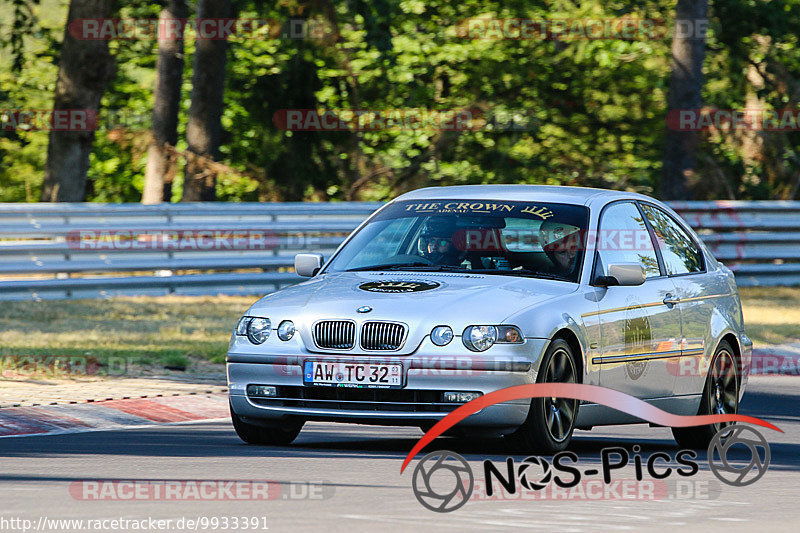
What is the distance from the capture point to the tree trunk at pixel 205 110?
2753 cm

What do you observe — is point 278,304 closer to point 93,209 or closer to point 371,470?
point 371,470

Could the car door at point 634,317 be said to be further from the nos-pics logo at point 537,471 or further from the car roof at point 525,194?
the nos-pics logo at point 537,471

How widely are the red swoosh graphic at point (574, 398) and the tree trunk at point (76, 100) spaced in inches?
535

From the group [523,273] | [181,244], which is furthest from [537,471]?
[181,244]

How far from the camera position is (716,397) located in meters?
10.7

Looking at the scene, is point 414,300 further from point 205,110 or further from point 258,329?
point 205,110

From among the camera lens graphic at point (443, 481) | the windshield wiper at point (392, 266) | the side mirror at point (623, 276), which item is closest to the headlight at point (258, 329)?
the windshield wiper at point (392, 266)

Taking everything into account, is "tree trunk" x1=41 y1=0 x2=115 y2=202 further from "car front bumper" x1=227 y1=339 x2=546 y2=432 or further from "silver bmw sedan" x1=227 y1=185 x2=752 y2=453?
"car front bumper" x1=227 y1=339 x2=546 y2=432

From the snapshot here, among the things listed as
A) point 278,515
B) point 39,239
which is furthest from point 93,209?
point 278,515

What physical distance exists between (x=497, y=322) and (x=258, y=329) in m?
1.43

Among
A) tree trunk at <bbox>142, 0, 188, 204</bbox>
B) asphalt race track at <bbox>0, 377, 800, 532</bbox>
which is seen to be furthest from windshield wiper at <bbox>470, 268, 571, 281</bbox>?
tree trunk at <bbox>142, 0, 188, 204</bbox>

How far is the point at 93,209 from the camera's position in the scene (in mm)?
19469

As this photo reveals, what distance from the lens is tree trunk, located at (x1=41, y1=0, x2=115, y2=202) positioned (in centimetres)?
2200

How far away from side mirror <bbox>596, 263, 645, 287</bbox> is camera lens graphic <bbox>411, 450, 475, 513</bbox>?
1.57 metres
